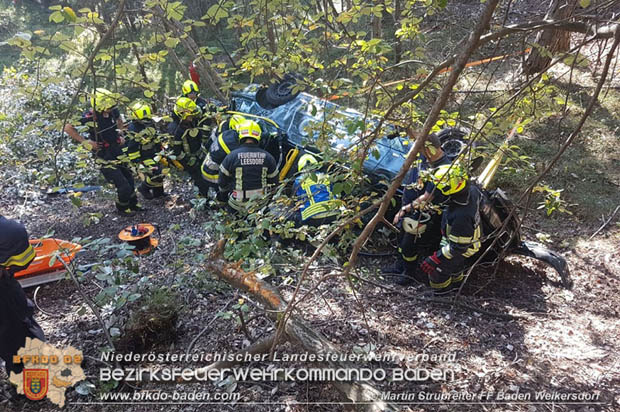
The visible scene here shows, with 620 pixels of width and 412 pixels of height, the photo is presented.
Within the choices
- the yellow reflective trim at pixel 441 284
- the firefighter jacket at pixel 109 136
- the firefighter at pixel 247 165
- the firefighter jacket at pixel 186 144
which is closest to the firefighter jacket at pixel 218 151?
the firefighter at pixel 247 165

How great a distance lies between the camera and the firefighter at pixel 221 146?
5391mm

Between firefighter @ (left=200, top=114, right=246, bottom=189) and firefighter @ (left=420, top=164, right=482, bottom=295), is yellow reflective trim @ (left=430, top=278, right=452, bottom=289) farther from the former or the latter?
firefighter @ (left=200, top=114, right=246, bottom=189)

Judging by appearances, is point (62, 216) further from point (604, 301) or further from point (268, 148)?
point (604, 301)

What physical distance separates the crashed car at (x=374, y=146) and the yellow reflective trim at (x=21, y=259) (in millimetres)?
2232

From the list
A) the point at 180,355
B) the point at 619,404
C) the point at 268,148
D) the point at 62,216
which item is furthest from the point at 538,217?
the point at 62,216

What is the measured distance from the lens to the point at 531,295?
161 inches

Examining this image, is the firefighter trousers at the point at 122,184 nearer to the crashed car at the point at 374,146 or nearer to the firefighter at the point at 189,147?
the firefighter at the point at 189,147

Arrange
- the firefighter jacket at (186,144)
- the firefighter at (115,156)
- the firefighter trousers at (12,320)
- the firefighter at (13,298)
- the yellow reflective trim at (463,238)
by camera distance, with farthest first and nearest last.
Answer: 1. the firefighter jacket at (186,144)
2. the firefighter at (115,156)
3. the yellow reflective trim at (463,238)
4. the firefighter trousers at (12,320)
5. the firefighter at (13,298)

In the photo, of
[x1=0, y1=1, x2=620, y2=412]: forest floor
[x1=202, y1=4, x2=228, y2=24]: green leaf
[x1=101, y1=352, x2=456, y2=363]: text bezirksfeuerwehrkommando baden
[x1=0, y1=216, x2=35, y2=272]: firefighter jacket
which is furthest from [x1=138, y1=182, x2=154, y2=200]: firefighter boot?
[x1=202, y1=4, x2=228, y2=24]: green leaf

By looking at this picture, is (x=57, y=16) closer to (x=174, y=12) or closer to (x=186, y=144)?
(x=174, y=12)

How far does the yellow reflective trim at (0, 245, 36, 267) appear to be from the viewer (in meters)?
2.84

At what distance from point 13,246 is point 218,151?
9.85 feet

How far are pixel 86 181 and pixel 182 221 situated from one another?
2556mm

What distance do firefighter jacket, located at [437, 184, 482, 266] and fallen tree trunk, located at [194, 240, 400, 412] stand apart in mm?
1827
